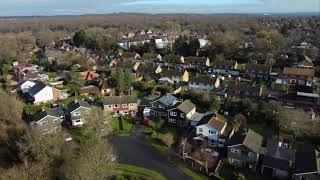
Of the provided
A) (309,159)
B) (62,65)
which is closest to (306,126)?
(309,159)

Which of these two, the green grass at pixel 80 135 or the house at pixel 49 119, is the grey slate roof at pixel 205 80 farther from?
the house at pixel 49 119

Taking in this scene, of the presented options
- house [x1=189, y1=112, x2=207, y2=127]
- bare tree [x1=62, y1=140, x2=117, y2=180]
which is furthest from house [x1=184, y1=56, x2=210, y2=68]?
bare tree [x1=62, y1=140, x2=117, y2=180]

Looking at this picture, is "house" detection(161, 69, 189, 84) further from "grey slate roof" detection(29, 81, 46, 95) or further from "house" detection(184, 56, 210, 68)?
"grey slate roof" detection(29, 81, 46, 95)

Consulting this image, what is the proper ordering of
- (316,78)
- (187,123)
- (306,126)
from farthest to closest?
(316,78) < (187,123) < (306,126)

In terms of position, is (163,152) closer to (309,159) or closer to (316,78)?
(309,159)

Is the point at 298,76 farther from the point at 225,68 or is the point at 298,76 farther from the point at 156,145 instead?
the point at 156,145

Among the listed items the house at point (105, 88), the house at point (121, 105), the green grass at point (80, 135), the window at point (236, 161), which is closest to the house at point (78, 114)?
the green grass at point (80, 135)
